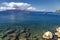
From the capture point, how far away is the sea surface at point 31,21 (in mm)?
2184

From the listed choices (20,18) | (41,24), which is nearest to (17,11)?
(20,18)

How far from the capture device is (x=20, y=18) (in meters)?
2.24

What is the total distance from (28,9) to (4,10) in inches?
13.8

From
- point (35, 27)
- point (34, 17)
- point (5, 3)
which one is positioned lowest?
point (35, 27)

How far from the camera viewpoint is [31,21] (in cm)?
223

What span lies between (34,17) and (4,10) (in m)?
0.45

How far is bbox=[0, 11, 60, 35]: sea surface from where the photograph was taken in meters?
2.18

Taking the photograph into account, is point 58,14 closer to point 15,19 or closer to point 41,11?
point 41,11

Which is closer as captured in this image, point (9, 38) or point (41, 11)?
point (9, 38)

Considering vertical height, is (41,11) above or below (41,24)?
above

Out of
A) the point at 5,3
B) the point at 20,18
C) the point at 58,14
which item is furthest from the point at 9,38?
the point at 58,14

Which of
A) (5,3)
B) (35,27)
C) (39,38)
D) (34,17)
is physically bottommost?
(39,38)

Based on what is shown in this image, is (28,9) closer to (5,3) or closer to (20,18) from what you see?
(20,18)

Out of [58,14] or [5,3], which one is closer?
[5,3]
